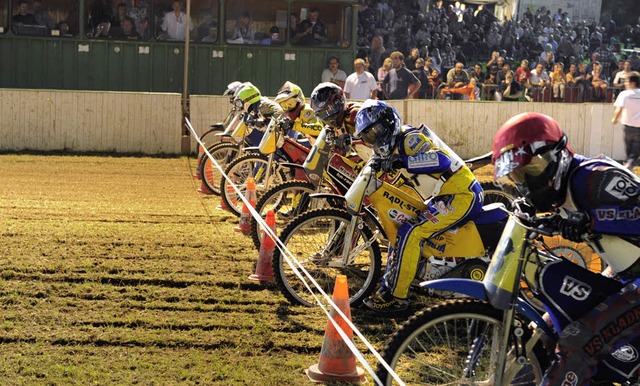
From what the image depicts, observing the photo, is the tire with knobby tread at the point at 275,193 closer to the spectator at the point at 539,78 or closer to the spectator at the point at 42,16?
the spectator at the point at 42,16

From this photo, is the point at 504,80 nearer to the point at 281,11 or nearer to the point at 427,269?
the point at 281,11

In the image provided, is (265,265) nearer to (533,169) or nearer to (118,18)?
(533,169)

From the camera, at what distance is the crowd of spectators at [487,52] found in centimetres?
2398

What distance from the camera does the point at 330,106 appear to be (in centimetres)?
899

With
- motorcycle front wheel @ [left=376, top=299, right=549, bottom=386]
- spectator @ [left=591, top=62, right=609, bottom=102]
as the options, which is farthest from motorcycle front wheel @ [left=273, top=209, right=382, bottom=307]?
spectator @ [left=591, top=62, right=609, bottom=102]

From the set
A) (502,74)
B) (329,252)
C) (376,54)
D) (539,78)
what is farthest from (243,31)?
(329,252)

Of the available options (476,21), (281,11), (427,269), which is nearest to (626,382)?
(427,269)

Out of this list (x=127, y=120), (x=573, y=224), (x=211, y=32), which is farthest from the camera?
(x=211, y=32)

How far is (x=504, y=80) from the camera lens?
24750 millimetres

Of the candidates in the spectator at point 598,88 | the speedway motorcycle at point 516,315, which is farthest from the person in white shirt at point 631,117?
the speedway motorcycle at point 516,315

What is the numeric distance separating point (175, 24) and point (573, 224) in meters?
18.9

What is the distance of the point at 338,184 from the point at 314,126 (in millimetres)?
2730

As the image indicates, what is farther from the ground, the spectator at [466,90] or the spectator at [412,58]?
the spectator at [412,58]

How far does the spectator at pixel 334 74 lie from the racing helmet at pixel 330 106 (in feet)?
41.1
